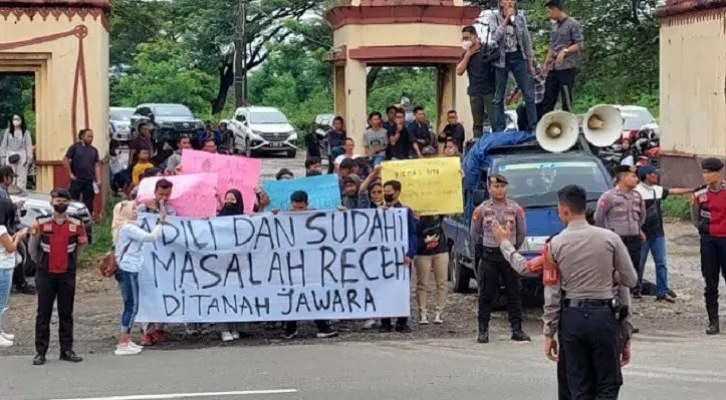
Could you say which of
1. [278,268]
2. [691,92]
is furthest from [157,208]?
[691,92]

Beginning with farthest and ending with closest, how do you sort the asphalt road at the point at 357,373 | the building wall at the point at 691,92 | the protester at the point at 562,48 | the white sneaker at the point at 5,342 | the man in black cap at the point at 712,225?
the building wall at the point at 691,92, the protester at the point at 562,48, the white sneaker at the point at 5,342, the man in black cap at the point at 712,225, the asphalt road at the point at 357,373

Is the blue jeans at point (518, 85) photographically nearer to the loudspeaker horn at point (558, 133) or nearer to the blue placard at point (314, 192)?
the loudspeaker horn at point (558, 133)

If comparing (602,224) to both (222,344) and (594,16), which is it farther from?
(594,16)

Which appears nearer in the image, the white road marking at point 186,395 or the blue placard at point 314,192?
the white road marking at point 186,395

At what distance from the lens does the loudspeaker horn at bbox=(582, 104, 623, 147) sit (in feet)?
49.6

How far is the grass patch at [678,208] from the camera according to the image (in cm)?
2416

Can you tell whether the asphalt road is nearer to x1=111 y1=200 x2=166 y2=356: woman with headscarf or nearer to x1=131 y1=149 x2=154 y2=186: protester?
x1=111 y1=200 x2=166 y2=356: woman with headscarf

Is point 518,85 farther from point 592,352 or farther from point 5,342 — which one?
point 592,352

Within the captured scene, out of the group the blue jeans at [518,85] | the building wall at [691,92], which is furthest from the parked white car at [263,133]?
the blue jeans at [518,85]

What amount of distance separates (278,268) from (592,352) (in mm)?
6022

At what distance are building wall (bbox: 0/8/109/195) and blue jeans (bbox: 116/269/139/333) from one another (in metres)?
8.68

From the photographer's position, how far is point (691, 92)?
2467cm

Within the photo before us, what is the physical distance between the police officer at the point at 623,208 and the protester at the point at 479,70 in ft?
11.6

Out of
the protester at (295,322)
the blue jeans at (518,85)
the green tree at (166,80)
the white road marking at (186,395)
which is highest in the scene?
the green tree at (166,80)
